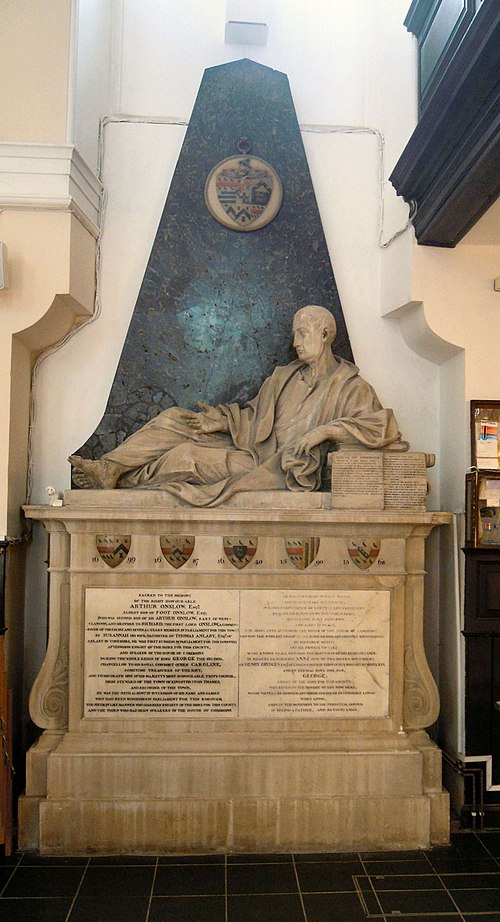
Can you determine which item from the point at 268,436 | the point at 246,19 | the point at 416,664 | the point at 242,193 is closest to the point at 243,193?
the point at 242,193

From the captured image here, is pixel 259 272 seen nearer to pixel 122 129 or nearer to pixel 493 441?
pixel 122 129

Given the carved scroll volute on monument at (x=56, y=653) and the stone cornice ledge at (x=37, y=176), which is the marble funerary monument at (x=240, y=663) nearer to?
the carved scroll volute on monument at (x=56, y=653)

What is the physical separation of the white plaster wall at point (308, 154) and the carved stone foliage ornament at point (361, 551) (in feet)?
2.85

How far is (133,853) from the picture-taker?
10.4 ft

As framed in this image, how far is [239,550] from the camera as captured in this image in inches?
132

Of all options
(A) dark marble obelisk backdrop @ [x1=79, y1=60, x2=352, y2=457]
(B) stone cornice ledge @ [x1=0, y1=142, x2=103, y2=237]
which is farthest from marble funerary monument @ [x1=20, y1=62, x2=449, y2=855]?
(B) stone cornice ledge @ [x1=0, y1=142, x2=103, y2=237]

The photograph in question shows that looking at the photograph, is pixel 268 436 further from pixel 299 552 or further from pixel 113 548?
pixel 113 548

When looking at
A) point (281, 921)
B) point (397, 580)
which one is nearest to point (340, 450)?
point (397, 580)

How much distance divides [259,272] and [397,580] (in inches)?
73.7

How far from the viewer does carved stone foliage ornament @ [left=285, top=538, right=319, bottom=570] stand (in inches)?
132

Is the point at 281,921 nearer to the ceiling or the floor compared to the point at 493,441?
nearer to the floor

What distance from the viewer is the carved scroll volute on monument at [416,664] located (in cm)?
341

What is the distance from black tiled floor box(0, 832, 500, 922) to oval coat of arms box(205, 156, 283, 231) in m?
3.22

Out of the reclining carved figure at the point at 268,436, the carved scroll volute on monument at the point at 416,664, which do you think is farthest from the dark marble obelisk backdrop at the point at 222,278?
the carved scroll volute on monument at the point at 416,664
